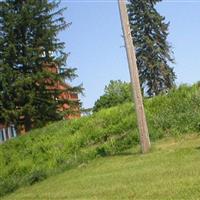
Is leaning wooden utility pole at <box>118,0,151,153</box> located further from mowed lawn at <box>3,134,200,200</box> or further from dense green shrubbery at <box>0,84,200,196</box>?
dense green shrubbery at <box>0,84,200,196</box>

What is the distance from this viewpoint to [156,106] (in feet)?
67.8

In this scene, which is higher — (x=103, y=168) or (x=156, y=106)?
(x=156, y=106)

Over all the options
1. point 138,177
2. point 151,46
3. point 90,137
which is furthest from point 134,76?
point 151,46

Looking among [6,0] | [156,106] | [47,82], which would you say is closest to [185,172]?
[156,106]

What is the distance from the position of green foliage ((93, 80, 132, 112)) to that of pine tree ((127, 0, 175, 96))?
13.4 ft

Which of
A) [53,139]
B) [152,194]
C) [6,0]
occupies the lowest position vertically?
[152,194]

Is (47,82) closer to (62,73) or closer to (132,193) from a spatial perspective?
(62,73)

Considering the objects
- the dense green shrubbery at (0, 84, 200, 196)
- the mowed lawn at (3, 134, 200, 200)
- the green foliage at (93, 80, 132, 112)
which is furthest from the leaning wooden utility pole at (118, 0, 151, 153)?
the green foliage at (93, 80, 132, 112)

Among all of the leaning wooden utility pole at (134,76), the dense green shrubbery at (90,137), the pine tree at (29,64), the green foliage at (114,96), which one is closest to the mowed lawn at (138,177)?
the leaning wooden utility pole at (134,76)

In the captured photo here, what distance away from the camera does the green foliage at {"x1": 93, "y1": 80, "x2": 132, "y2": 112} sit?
59875mm

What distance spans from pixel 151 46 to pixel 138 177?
45200 mm

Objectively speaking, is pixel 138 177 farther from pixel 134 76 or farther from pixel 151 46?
pixel 151 46

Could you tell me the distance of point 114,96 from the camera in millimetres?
62656

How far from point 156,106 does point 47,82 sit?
21.7 m
